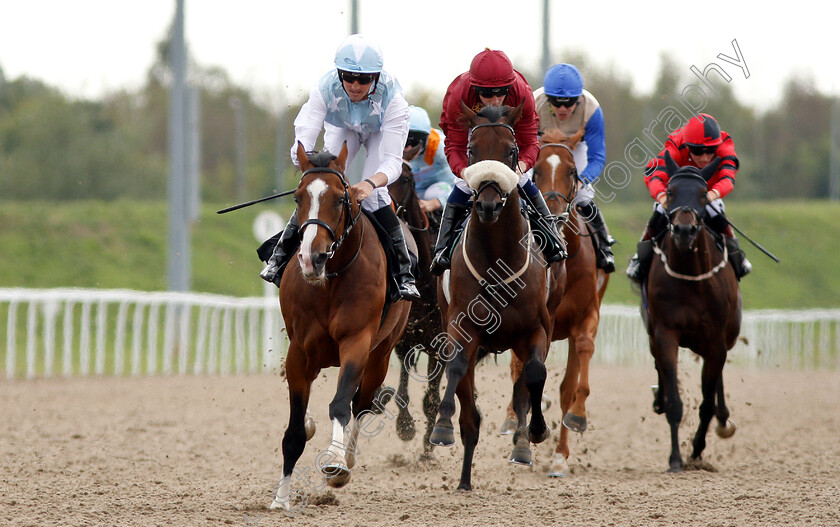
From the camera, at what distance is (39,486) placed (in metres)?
6.55

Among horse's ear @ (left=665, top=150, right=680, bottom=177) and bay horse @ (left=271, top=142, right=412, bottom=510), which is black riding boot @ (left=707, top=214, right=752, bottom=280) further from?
bay horse @ (left=271, top=142, right=412, bottom=510)

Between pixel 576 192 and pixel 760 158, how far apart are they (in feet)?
134

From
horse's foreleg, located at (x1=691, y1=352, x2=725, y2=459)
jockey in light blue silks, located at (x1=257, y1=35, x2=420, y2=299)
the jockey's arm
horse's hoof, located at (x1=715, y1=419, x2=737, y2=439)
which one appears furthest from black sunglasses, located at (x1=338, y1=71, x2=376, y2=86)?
horse's hoof, located at (x1=715, y1=419, x2=737, y2=439)

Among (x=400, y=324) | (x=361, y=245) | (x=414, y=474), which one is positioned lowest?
(x=414, y=474)

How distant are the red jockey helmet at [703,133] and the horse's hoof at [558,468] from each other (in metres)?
2.63

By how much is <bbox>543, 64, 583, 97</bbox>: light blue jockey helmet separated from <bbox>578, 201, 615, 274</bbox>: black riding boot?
2.92ft

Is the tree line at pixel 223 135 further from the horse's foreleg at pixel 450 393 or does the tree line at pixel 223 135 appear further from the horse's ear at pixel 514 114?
the horse's foreleg at pixel 450 393

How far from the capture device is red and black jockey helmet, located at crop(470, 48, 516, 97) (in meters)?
6.27

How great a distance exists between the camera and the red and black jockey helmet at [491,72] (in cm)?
627

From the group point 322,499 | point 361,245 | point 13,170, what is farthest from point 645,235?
point 13,170

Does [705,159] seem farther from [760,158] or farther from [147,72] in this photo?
[760,158]

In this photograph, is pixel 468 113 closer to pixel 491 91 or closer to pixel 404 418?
pixel 491 91

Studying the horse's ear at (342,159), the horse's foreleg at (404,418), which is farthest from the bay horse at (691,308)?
the horse's ear at (342,159)

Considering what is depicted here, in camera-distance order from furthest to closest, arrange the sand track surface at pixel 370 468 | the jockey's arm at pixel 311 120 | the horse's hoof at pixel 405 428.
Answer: the horse's hoof at pixel 405 428 < the jockey's arm at pixel 311 120 < the sand track surface at pixel 370 468
